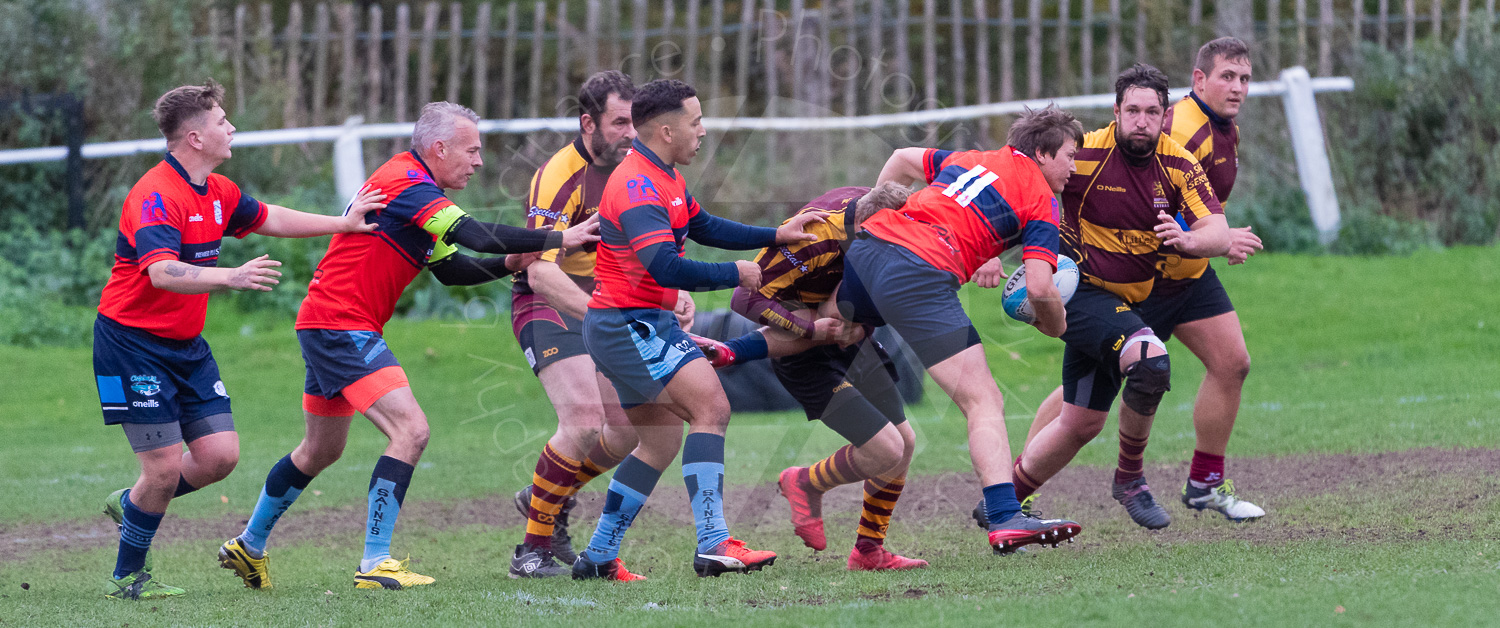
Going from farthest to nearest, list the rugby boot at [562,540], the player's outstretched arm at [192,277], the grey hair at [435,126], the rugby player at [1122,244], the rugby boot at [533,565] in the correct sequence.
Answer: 1. the rugby boot at [562,540]
2. the rugby player at [1122,244]
3. the rugby boot at [533,565]
4. the grey hair at [435,126]
5. the player's outstretched arm at [192,277]

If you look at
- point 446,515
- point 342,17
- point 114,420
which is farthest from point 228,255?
point 114,420

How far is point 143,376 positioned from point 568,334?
1798mm

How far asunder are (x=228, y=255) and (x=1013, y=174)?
33.3 ft

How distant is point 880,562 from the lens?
217 inches

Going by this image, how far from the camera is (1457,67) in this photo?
557 inches

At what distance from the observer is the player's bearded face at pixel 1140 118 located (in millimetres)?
5898

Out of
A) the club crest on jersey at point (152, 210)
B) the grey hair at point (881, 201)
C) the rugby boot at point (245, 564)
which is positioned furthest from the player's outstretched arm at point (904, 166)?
the rugby boot at point (245, 564)

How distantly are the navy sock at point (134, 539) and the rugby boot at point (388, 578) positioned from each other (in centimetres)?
86

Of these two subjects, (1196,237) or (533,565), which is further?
(1196,237)

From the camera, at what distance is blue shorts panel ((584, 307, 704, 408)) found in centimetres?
511

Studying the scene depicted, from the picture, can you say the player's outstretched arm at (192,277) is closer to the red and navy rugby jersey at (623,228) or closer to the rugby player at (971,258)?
the red and navy rugby jersey at (623,228)

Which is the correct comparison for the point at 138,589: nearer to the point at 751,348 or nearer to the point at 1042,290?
the point at 751,348

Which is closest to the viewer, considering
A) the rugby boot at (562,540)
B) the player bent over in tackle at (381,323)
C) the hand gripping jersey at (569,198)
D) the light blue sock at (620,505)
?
the player bent over in tackle at (381,323)

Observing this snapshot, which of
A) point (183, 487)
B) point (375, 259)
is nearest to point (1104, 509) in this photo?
point (375, 259)
